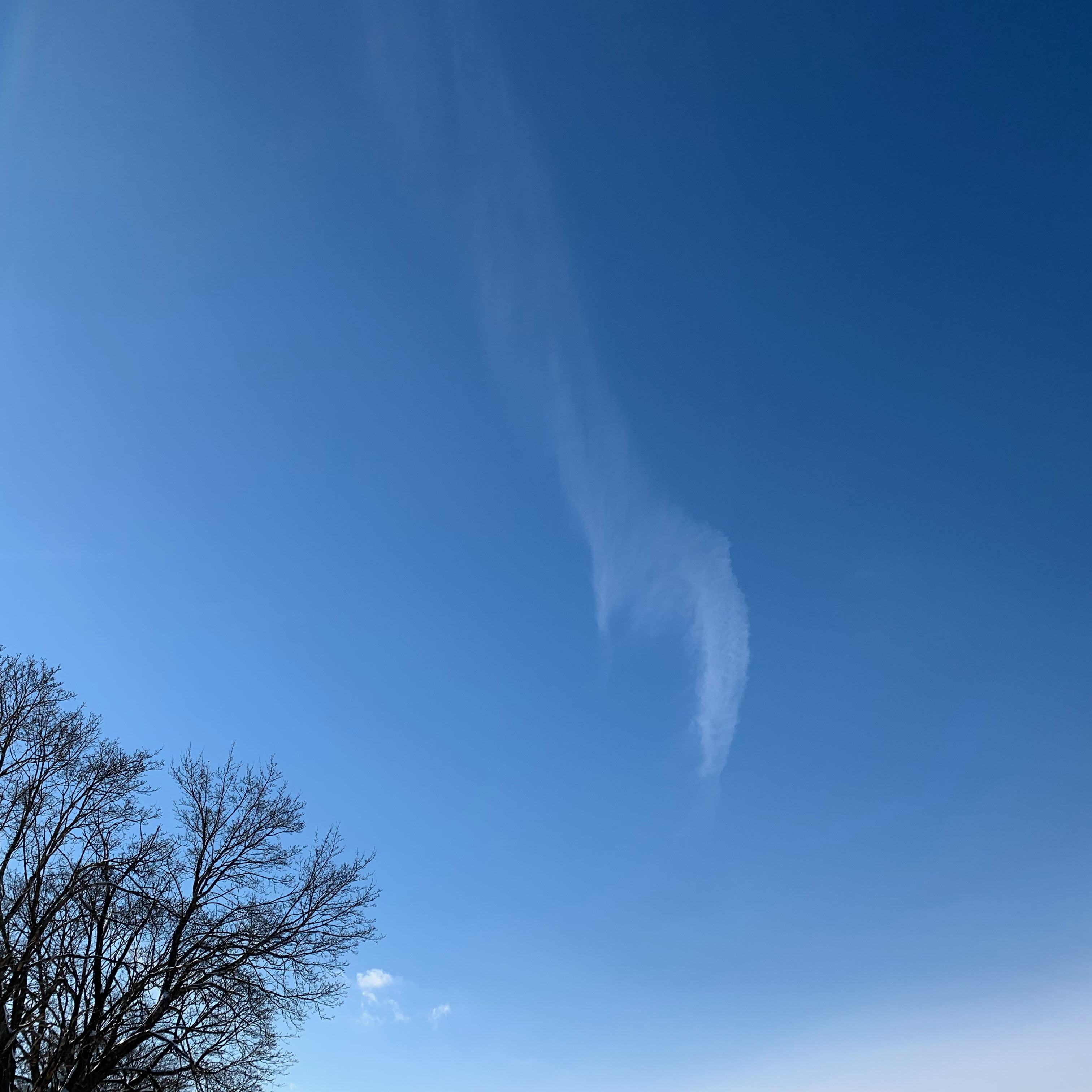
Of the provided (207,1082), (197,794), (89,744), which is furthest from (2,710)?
(207,1082)

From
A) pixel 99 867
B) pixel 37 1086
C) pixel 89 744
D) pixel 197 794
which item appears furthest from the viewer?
pixel 197 794

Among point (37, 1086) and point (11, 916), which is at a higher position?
point (11, 916)

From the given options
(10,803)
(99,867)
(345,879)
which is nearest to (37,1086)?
(99,867)

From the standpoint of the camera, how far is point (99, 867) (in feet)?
49.7

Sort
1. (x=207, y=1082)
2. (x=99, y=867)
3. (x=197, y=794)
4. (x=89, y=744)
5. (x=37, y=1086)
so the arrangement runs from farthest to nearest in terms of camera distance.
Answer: (x=197, y=794) → (x=89, y=744) → (x=207, y=1082) → (x=99, y=867) → (x=37, y=1086)

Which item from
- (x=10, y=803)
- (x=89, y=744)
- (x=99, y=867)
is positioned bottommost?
(x=99, y=867)

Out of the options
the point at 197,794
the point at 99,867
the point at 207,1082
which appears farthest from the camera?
the point at 197,794

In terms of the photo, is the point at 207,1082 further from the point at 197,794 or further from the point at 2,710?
the point at 2,710

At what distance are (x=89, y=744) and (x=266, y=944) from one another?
6.40 m

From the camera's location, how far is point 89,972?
16.0 m

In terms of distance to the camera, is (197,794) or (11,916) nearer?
(11,916)

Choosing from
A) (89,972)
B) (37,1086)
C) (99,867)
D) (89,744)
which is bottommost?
(37,1086)

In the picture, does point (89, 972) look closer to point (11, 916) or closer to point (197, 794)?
point (11, 916)

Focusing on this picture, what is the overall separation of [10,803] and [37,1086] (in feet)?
18.6
